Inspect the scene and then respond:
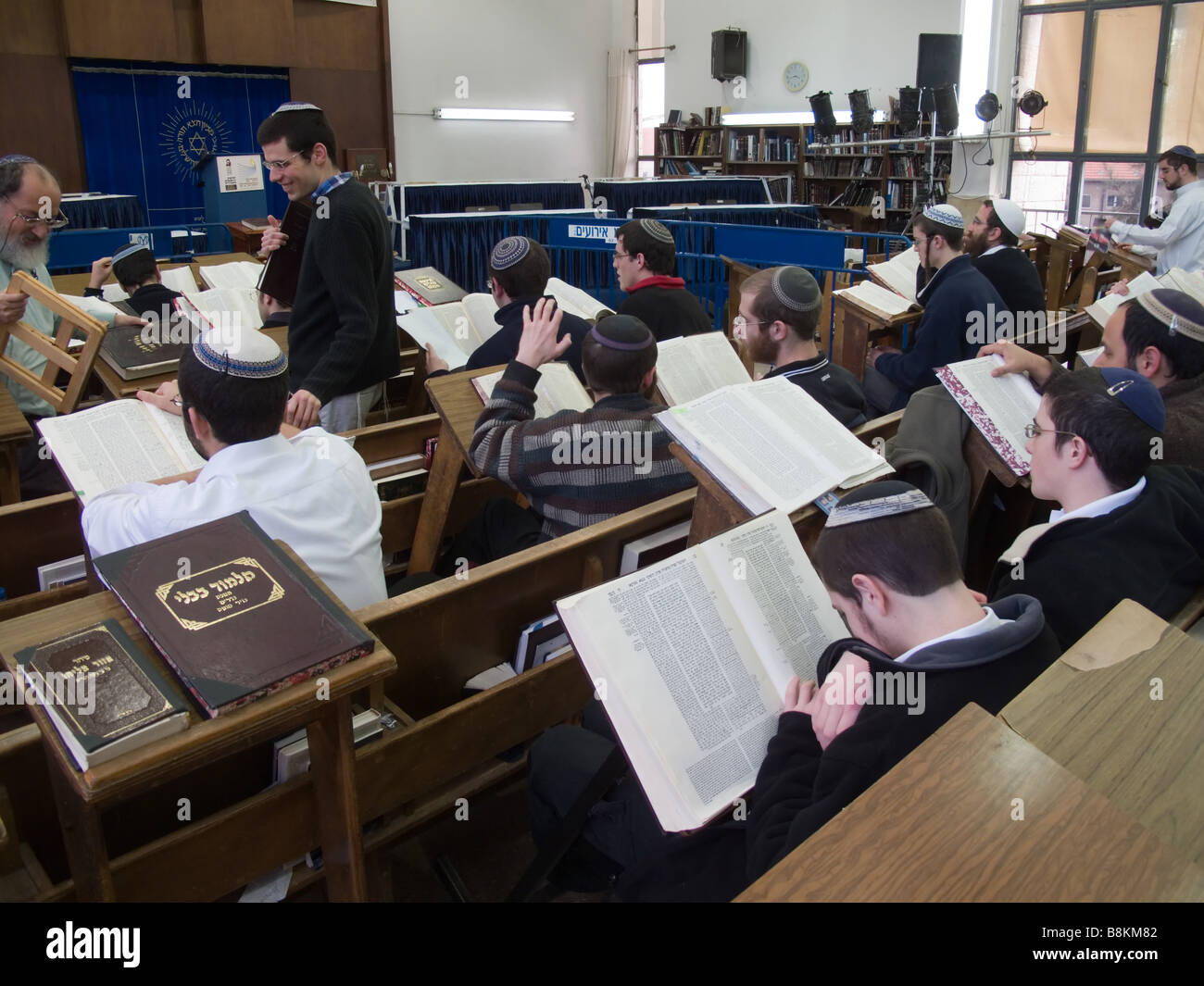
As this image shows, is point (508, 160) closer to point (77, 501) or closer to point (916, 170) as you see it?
point (916, 170)

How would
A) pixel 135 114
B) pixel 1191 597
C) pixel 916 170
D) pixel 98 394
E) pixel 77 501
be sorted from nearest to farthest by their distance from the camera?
1. pixel 1191 597
2. pixel 77 501
3. pixel 98 394
4. pixel 135 114
5. pixel 916 170

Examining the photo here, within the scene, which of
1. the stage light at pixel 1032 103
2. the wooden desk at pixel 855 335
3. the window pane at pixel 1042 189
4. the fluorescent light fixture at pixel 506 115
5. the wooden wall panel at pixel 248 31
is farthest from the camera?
the fluorescent light fixture at pixel 506 115

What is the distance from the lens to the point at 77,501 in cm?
220

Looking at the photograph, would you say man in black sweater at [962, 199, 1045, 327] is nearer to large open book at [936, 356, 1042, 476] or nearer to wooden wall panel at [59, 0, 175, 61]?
large open book at [936, 356, 1042, 476]

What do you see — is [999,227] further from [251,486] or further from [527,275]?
[251,486]

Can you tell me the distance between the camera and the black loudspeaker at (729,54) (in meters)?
13.1

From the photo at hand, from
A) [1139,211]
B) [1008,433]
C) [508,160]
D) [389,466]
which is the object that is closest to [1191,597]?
[1008,433]

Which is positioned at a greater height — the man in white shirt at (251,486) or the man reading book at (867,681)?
the man in white shirt at (251,486)

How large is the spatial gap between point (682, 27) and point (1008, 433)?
1356 centimetres

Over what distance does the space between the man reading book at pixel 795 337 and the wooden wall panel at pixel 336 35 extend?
410 inches

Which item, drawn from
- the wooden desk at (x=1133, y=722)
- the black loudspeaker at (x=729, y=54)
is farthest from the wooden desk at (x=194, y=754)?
the black loudspeaker at (x=729, y=54)

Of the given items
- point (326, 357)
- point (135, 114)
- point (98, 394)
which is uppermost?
point (135, 114)

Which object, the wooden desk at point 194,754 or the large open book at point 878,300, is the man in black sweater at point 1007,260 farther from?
the wooden desk at point 194,754
